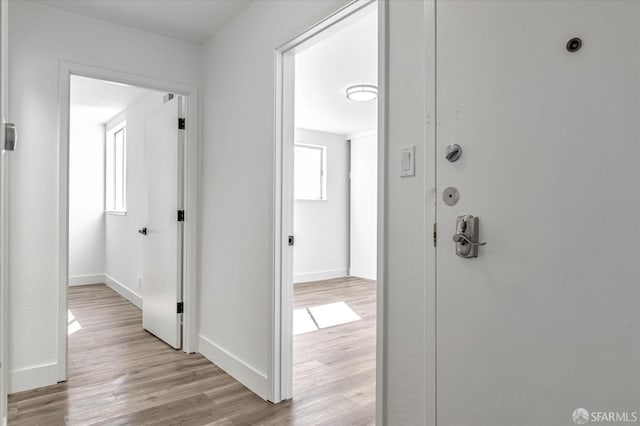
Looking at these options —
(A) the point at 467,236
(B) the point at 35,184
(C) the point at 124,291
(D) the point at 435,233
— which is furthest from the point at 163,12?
(C) the point at 124,291

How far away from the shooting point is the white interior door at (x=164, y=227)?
319 centimetres

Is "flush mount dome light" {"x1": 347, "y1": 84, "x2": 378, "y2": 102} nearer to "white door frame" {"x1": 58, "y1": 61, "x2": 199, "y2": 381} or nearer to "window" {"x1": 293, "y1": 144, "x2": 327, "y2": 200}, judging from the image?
"white door frame" {"x1": 58, "y1": 61, "x2": 199, "y2": 381}

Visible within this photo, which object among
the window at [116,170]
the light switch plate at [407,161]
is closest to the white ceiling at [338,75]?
the light switch plate at [407,161]

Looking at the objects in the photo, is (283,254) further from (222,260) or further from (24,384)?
(24,384)

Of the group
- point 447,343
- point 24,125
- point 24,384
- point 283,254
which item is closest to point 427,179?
point 447,343

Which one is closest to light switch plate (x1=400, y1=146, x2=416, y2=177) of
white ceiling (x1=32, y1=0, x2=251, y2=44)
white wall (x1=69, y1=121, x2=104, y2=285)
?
white ceiling (x1=32, y1=0, x2=251, y2=44)

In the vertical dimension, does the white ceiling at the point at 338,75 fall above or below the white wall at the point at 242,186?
above

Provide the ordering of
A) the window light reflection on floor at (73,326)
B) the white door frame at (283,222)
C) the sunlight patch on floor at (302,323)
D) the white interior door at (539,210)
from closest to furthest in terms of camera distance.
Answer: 1. the white interior door at (539,210)
2. the white door frame at (283,222)
3. the window light reflection on floor at (73,326)
4. the sunlight patch on floor at (302,323)

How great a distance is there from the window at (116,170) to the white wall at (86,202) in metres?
0.13

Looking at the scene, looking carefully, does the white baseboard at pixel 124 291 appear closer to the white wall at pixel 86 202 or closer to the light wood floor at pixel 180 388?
the white wall at pixel 86 202

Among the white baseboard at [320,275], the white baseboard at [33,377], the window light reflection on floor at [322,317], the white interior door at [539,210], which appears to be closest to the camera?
the white interior door at [539,210]

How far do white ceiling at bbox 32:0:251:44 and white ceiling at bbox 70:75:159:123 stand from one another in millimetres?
1122

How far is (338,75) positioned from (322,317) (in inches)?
96.9

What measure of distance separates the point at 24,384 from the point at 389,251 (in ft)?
8.01
